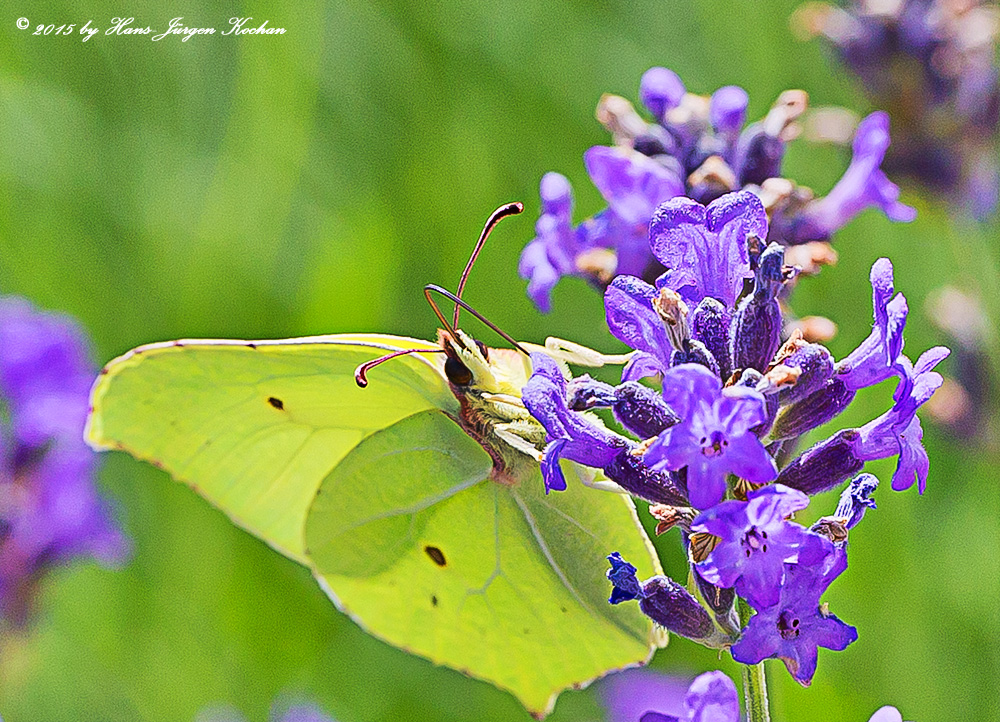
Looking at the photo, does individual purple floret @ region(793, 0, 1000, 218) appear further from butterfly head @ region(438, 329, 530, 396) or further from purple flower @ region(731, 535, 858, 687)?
purple flower @ region(731, 535, 858, 687)

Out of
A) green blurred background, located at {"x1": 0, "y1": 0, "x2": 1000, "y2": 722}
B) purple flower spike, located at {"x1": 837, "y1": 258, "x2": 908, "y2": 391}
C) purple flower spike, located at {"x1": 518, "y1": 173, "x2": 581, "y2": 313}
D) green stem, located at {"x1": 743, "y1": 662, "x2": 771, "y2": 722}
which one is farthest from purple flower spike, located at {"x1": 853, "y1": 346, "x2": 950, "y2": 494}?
green blurred background, located at {"x1": 0, "y1": 0, "x2": 1000, "y2": 722}

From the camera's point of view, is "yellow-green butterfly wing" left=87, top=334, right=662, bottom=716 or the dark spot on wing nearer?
"yellow-green butterfly wing" left=87, top=334, right=662, bottom=716

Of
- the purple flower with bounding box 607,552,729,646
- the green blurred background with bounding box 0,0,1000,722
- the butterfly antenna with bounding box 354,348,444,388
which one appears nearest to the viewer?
the purple flower with bounding box 607,552,729,646

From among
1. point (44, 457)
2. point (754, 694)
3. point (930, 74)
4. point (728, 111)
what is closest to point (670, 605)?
point (754, 694)

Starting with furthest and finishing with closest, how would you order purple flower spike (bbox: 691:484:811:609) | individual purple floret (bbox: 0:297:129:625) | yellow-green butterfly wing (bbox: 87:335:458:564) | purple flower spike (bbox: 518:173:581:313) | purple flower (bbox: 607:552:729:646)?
individual purple floret (bbox: 0:297:129:625) → purple flower spike (bbox: 518:173:581:313) → yellow-green butterfly wing (bbox: 87:335:458:564) → purple flower (bbox: 607:552:729:646) → purple flower spike (bbox: 691:484:811:609)

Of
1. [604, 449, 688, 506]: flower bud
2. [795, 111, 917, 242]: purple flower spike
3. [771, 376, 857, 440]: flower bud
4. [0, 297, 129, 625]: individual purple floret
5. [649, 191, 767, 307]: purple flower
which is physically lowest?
[0, 297, 129, 625]: individual purple floret

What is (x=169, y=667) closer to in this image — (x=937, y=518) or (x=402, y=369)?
(x=402, y=369)
